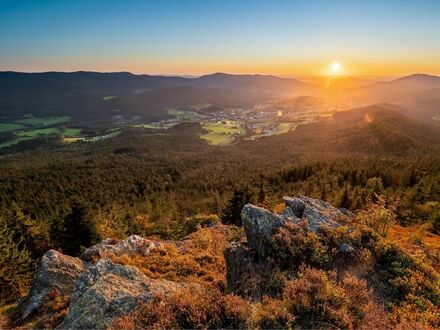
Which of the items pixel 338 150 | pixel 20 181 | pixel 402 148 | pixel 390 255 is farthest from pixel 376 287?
pixel 338 150

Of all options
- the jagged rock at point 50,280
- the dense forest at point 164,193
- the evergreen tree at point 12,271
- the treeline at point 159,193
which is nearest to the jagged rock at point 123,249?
the jagged rock at point 50,280

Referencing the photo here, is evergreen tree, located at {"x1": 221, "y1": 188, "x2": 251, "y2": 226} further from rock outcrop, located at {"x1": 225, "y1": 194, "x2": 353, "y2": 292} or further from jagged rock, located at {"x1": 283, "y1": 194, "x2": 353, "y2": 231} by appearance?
rock outcrop, located at {"x1": 225, "y1": 194, "x2": 353, "y2": 292}

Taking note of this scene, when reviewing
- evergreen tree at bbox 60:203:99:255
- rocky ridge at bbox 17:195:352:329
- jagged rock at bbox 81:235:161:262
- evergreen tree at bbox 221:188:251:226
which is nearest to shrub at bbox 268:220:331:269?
rocky ridge at bbox 17:195:352:329

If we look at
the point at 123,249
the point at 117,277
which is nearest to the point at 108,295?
the point at 117,277

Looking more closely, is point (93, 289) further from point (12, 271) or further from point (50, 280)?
point (12, 271)

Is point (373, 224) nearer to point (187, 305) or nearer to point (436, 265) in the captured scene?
point (436, 265)
